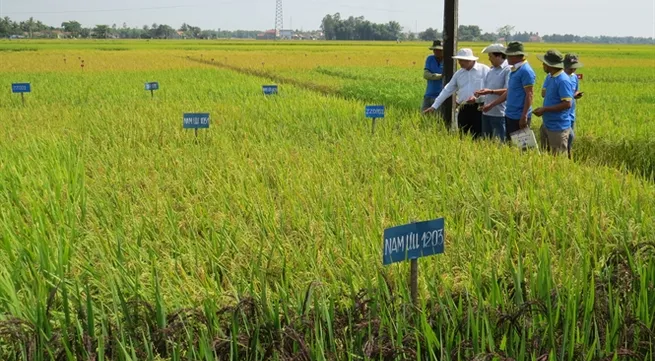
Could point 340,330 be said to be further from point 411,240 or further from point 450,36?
point 450,36

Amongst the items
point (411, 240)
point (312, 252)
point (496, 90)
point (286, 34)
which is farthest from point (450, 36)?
point (286, 34)

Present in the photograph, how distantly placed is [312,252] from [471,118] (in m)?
3.89

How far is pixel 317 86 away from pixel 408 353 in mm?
12420

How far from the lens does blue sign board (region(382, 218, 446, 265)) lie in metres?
1.66

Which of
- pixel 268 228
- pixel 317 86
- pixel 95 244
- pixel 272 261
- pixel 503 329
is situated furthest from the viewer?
pixel 317 86

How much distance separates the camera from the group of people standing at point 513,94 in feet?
14.9

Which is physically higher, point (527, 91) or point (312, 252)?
point (527, 91)

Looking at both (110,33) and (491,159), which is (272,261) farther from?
(110,33)

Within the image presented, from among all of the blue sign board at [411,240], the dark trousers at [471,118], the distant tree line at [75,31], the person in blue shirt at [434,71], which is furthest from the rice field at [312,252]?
the distant tree line at [75,31]

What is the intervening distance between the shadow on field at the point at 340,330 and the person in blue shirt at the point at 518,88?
9.96ft

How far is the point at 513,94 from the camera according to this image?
15.5ft

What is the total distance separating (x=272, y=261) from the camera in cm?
205

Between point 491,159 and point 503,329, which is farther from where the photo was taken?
point 491,159

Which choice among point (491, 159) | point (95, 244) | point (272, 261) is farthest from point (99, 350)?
point (491, 159)
